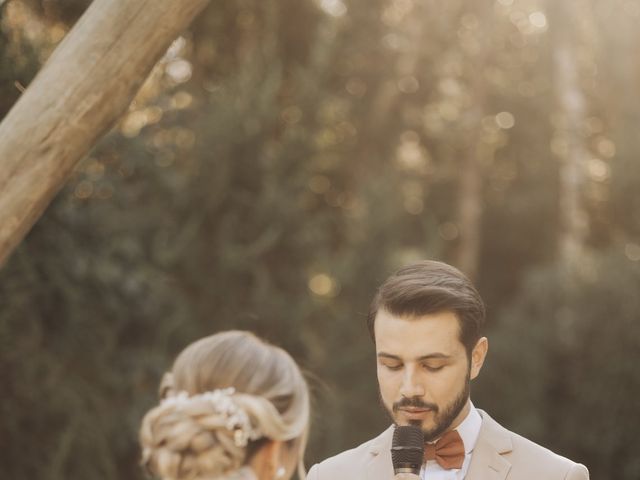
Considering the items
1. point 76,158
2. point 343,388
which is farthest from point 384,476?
point 343,388

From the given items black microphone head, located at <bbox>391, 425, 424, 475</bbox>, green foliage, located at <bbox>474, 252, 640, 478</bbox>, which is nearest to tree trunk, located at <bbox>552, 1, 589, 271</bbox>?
green foliage, located at <bbox>474, 252, 640, 478</bbox>

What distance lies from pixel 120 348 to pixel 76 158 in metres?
4.70

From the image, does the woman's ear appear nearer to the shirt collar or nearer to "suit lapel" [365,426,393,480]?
"suit lapel" [365,426,393,480]

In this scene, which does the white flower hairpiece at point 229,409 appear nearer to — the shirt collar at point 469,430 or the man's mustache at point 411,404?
the man's mustache at point 411,404

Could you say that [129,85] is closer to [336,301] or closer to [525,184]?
[336,301]

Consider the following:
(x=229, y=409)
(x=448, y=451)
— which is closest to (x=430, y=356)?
(x=448, y=451)

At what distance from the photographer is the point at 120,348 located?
827 cm

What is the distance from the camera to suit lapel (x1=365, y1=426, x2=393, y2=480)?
3279 millimetres

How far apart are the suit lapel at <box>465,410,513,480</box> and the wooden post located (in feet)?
5.62

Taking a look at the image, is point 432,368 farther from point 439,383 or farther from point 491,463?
point 491,463

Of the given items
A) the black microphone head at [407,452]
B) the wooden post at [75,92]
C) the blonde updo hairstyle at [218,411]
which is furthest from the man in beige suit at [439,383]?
the wooden post at [75,92]

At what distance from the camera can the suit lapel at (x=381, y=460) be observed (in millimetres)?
3279

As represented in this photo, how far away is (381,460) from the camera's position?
3.31 metres

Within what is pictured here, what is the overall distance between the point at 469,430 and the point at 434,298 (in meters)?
0.43
